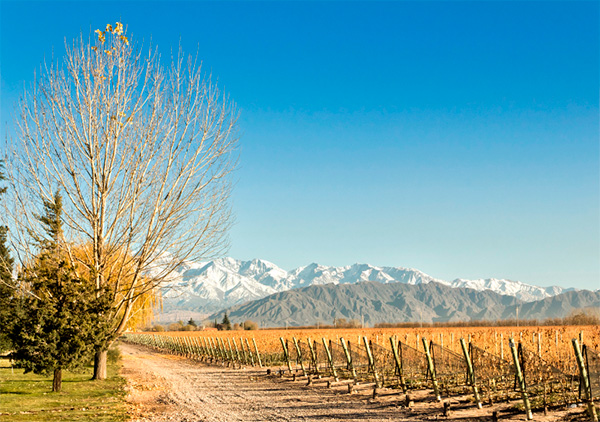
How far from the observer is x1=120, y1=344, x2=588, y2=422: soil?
13828 millimetres

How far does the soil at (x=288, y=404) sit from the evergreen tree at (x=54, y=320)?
2350 mm

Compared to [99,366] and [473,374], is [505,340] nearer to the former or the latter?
[473,374]

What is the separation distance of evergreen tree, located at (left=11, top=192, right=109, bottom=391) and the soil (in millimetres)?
2350

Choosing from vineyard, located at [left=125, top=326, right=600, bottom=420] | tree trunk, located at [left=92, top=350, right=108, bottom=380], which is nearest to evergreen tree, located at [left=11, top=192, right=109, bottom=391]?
tree trunk, located at [left=92, top=350, right=108, bottom=380]

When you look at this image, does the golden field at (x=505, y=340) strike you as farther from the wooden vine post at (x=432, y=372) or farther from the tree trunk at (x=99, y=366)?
the tree trunk at (x=99, y=366)

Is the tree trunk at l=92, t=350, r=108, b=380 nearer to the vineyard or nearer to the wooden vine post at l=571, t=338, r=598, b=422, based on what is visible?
the vineyard

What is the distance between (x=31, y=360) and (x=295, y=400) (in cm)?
814

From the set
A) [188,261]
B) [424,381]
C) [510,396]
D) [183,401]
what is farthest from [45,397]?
[510,396]

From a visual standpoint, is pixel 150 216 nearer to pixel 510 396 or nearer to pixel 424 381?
pixel 424 381

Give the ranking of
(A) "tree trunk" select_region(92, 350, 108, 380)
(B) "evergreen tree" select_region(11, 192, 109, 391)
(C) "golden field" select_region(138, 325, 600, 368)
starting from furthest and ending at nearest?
(C) "golden field" select_region(138, 325, 600, 368) < (A) "tree trunk" select_region(92, 350, 108, 380) < (B) "evergreen tree" select_region(11, 192, 109, 391)

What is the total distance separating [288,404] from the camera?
54.1 ft

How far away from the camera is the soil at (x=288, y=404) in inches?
544

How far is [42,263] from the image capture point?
18594mm

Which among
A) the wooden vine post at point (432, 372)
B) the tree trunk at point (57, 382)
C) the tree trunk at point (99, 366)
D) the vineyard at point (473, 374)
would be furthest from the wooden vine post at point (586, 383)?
the tree trunk at point (99, 366)
